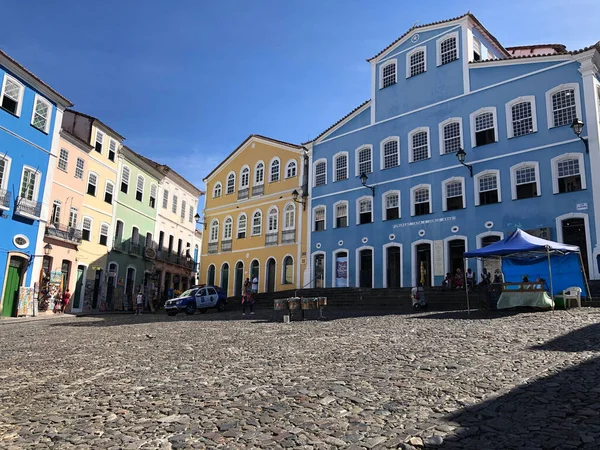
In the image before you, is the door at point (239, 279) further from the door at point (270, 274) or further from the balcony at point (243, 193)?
the balcony at point (243, 193)

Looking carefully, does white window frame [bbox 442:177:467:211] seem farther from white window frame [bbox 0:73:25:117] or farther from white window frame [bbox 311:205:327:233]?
white window frame [bbox 0:73:25:117]

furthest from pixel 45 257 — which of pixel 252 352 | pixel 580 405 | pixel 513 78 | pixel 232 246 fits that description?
pixel 580 405

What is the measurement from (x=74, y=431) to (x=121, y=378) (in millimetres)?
2493

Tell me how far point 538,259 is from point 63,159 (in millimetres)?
25932

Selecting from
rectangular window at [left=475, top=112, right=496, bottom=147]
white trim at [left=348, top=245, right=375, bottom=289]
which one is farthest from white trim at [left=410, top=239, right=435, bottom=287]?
rectangular window at [left=475, top=112, right=496, bottom=147]

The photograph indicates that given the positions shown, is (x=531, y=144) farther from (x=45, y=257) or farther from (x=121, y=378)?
(x=45, y=257)

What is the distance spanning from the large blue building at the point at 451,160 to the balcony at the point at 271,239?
3188 mm

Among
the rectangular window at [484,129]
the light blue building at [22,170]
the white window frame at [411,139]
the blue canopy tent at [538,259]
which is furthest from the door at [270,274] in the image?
the blue canopy tent at [538,259]

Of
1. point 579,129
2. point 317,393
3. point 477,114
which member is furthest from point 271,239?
point 317,393

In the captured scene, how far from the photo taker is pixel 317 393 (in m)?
5.55

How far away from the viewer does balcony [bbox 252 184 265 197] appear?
3661 centimetres

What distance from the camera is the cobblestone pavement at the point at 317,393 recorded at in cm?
410

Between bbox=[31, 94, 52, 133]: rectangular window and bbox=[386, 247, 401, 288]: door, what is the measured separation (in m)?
19.9

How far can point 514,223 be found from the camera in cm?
2317
